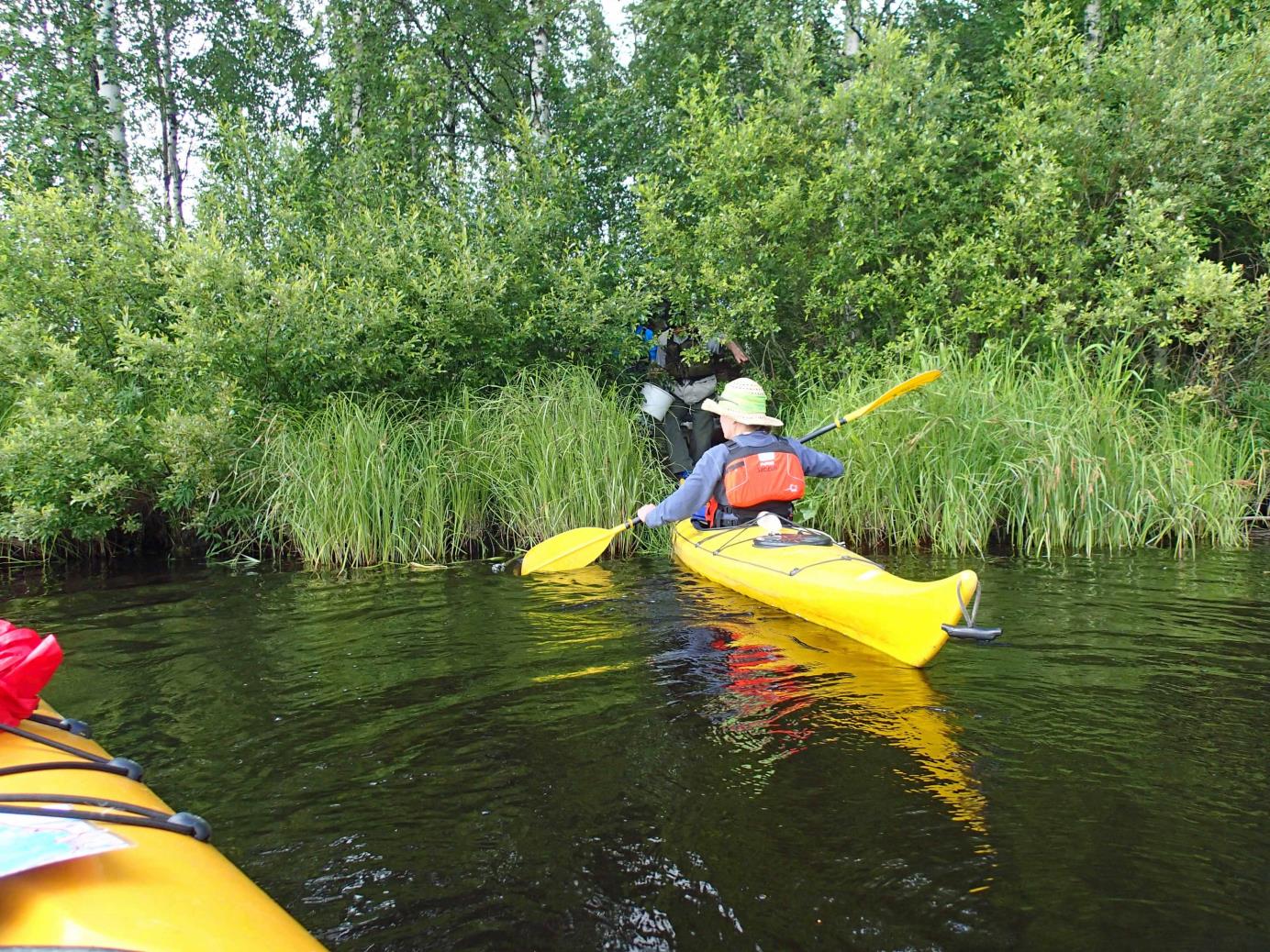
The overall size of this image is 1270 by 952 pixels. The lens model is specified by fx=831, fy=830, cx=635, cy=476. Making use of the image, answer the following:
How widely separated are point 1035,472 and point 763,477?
7.86 feet

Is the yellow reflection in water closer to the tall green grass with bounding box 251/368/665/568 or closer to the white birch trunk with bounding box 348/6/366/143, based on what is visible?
the tall green grass with bounding box 251/368/665/568

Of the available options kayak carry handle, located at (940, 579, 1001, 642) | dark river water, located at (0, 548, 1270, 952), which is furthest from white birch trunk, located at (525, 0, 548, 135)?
kayak carry handle, located at (940, 579, 1001, 642)

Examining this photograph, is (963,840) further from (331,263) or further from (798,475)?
(331,263)

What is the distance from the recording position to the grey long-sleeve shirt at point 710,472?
502 cm

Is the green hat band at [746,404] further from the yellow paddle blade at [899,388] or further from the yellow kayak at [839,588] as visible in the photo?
the yellow paddle blade at [899,388]

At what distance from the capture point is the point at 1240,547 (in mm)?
5988

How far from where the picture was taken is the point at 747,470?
4930 mm

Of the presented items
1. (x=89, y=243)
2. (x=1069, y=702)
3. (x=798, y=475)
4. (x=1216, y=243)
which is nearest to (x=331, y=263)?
(x=89, y=243)

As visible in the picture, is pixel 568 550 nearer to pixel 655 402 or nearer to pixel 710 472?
pixel 710 472

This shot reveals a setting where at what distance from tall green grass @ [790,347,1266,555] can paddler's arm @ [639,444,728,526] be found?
1803mm

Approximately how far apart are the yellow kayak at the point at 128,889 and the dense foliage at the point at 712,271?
16.9 feet

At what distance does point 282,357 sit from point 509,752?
534cm

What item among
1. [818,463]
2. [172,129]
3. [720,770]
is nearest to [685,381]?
[818,463]

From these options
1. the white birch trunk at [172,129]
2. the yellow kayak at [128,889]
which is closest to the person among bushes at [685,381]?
the yellow kayak at [128,889]
